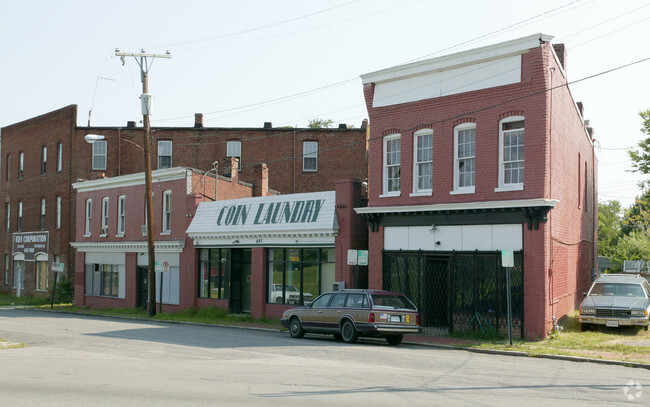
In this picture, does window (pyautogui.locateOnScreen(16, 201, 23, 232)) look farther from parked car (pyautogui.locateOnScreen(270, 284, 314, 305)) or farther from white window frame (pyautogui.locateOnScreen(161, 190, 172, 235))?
parked car (pyautogui.locateOnScreen(270, 284, 314, 305))

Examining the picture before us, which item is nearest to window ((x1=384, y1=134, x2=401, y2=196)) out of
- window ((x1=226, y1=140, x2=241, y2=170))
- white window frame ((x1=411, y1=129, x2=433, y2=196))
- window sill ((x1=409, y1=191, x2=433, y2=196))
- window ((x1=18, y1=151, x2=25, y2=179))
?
white window frame ((x1=411, y1=129, x2=433, y2=196))

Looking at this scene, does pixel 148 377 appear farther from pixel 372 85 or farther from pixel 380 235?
pixel 372 85

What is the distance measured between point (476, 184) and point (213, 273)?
586 inches

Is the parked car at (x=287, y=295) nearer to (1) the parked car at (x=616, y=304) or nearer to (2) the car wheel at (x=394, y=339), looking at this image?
(2) the car wheel at (x=394, y=339)

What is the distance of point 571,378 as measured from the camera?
1325cm

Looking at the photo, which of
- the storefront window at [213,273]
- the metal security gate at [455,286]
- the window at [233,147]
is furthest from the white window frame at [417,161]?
the window at [233,147]

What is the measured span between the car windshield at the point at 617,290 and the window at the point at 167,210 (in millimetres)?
21019

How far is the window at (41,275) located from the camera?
48.8 m

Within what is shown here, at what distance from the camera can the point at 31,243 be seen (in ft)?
166

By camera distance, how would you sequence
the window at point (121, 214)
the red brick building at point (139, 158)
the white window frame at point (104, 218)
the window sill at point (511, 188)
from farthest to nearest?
the red brick building at point (139, 158)
the white window frame at point (104, 218)
the window at point (121, 214)
the window sill at point (511, 188)

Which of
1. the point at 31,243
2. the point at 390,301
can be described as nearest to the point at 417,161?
the point at 390,301

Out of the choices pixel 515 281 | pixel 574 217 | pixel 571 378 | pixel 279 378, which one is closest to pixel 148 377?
pixel 279 378

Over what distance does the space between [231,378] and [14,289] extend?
45.3 meters

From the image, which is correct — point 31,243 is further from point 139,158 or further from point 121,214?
point 121,214
